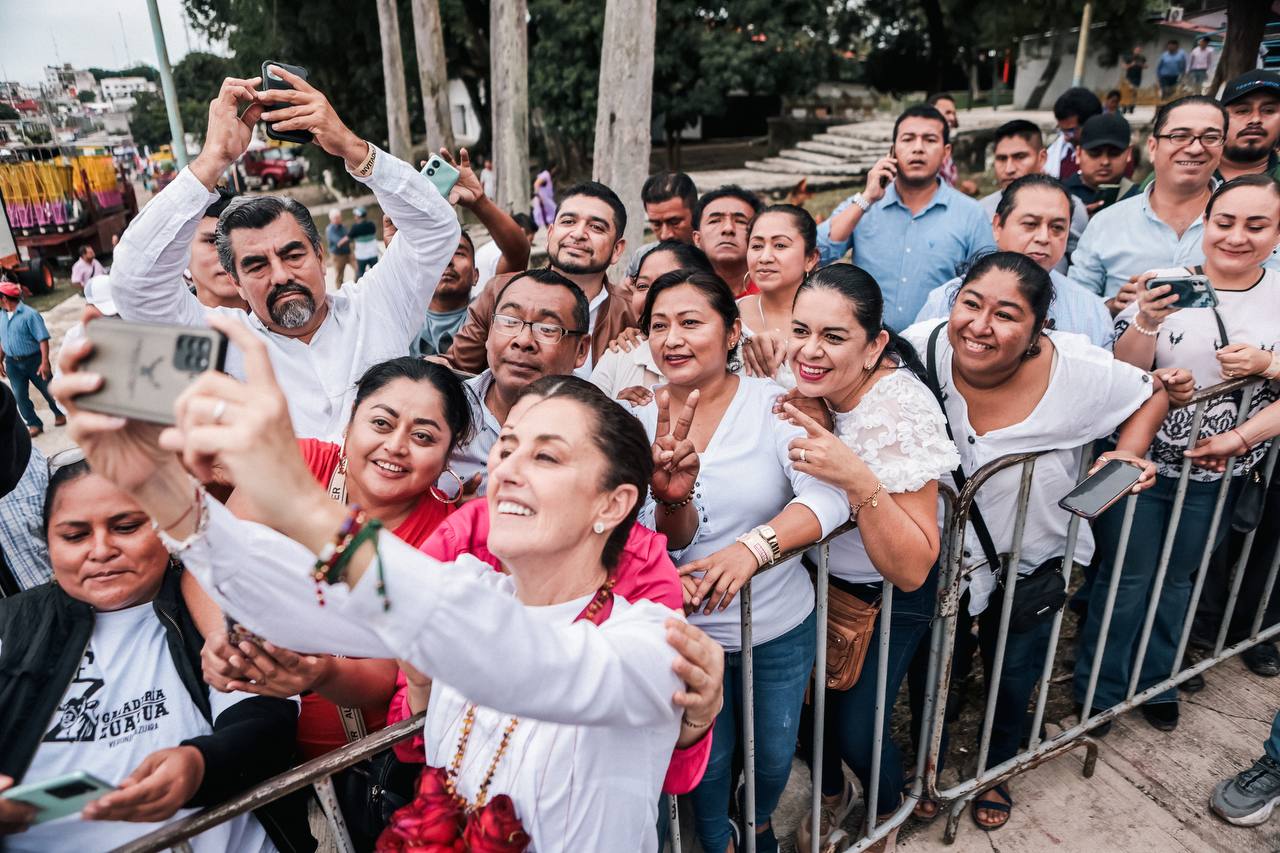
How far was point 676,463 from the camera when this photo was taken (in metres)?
2.07

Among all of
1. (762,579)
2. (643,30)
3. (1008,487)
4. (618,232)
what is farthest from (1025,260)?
(643,30)

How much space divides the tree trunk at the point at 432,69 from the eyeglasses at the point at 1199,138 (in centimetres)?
1197

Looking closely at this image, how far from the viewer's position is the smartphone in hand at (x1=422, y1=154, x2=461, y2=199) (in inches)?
132

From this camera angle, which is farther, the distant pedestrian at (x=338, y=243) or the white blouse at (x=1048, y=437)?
the distant pedestrian at (x=338, y=243)

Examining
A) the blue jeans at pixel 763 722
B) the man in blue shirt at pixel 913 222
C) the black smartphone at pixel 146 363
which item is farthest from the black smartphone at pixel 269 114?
the man in blue shirt at pixel 913 222

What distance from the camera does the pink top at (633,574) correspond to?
1.74 m

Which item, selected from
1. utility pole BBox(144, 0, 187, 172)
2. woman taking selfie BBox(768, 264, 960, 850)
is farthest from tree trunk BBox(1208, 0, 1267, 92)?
utility pole BBox(144, 0, 187, 172)

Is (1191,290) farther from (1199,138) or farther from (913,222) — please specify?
(913,222)

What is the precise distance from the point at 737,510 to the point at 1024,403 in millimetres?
1127

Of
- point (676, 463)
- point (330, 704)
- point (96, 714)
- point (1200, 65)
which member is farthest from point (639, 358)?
point (1200, 65)

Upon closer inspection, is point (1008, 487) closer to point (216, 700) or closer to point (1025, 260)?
point (1025, 260)

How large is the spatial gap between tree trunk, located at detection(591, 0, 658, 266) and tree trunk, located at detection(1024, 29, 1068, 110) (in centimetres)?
2157

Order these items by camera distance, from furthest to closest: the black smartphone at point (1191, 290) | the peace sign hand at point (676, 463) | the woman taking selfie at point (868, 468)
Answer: the black smartphone at point (1191, 290)
the woman taking selfie at point (868, 468)
the peace sign hand at point (676, 463)

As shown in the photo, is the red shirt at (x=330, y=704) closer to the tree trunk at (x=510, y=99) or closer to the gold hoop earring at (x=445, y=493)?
the gold hoop earring at (x=445, y=493)
